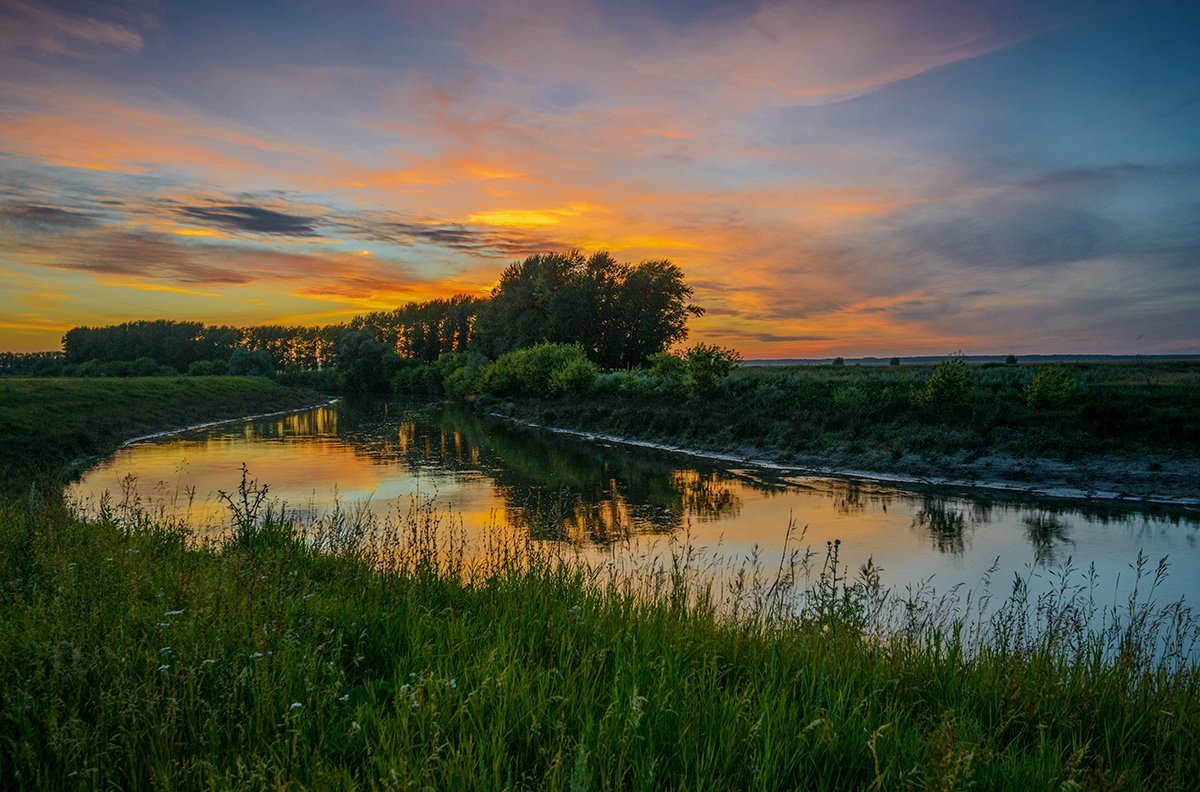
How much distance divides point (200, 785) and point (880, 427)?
3019 centimetres

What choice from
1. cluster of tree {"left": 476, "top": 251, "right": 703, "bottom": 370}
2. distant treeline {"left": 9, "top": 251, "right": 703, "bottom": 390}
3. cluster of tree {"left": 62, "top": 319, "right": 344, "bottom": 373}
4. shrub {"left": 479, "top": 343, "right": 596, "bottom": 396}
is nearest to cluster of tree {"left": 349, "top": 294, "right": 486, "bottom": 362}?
distant treeline {"left": 9, "top": 251, "right": 703, "bottom": 390}

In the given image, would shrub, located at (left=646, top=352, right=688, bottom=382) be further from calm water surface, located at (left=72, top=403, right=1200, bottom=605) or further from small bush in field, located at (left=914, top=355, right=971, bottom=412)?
small bush in field, located at (left=914, top=355, right=971, bottom=412)

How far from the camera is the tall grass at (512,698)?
343 cm

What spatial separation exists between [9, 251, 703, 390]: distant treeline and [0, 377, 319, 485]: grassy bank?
99.4 ft

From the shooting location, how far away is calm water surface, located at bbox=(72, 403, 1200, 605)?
1442 cm

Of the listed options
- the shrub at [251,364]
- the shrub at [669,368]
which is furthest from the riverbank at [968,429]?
the shrub at [251,364]

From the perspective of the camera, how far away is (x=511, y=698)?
3.97 metres

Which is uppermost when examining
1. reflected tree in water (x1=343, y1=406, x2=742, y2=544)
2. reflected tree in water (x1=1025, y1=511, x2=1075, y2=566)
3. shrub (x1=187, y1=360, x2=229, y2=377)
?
shrub (x1=187, y1=360, x2=229, y2=377)

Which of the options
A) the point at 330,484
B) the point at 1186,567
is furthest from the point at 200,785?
the point at 330,484

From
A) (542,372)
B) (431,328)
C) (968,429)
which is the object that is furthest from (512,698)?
(431,328)

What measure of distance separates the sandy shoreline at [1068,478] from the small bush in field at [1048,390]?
149 inches

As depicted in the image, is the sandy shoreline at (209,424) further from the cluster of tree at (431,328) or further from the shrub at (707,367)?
the cluster of tree at (431,328)

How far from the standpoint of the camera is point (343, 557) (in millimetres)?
8547

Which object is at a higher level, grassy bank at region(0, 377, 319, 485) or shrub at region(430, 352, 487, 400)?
shrub at region(430, 352, 487, 400)
